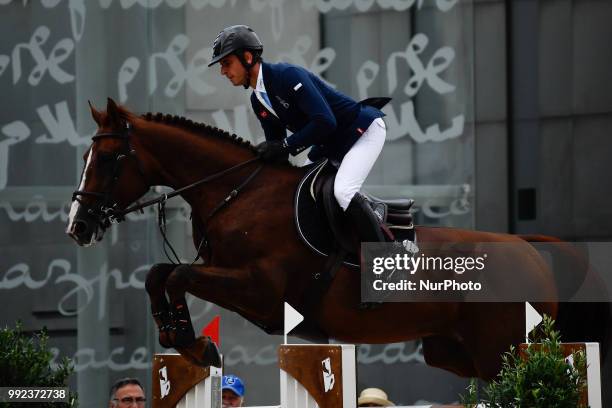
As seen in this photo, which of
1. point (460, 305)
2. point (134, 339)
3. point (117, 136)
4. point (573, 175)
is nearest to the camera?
point (117, 136)

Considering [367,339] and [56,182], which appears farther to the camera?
[56,182]

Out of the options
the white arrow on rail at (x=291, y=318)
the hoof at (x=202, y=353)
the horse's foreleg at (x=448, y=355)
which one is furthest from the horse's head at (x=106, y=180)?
the horse's foreleg at (x=448, y=355)

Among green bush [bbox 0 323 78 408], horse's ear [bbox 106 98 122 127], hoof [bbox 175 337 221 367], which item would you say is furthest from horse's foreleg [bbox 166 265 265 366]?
horse's ear [bbox 106 98 122 127]

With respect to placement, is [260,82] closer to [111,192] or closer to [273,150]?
[273,150]

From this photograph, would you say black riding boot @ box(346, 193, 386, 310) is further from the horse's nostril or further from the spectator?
the spectator

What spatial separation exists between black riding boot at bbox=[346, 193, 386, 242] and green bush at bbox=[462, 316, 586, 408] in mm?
1363

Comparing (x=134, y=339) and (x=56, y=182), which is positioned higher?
(x=56, y=182)

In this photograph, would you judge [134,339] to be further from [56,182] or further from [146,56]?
[146,56]

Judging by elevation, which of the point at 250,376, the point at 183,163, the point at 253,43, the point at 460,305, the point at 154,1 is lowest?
the point at 250,376

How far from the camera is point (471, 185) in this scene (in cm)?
1041

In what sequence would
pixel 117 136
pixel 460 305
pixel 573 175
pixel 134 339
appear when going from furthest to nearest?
pixel 573 175 → pixel 134 339 → pixel 460 305 → pixel 117 136

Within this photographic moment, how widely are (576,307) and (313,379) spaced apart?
225 cm

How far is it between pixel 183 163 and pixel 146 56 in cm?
380

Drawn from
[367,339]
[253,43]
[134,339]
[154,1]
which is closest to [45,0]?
[154,1]
